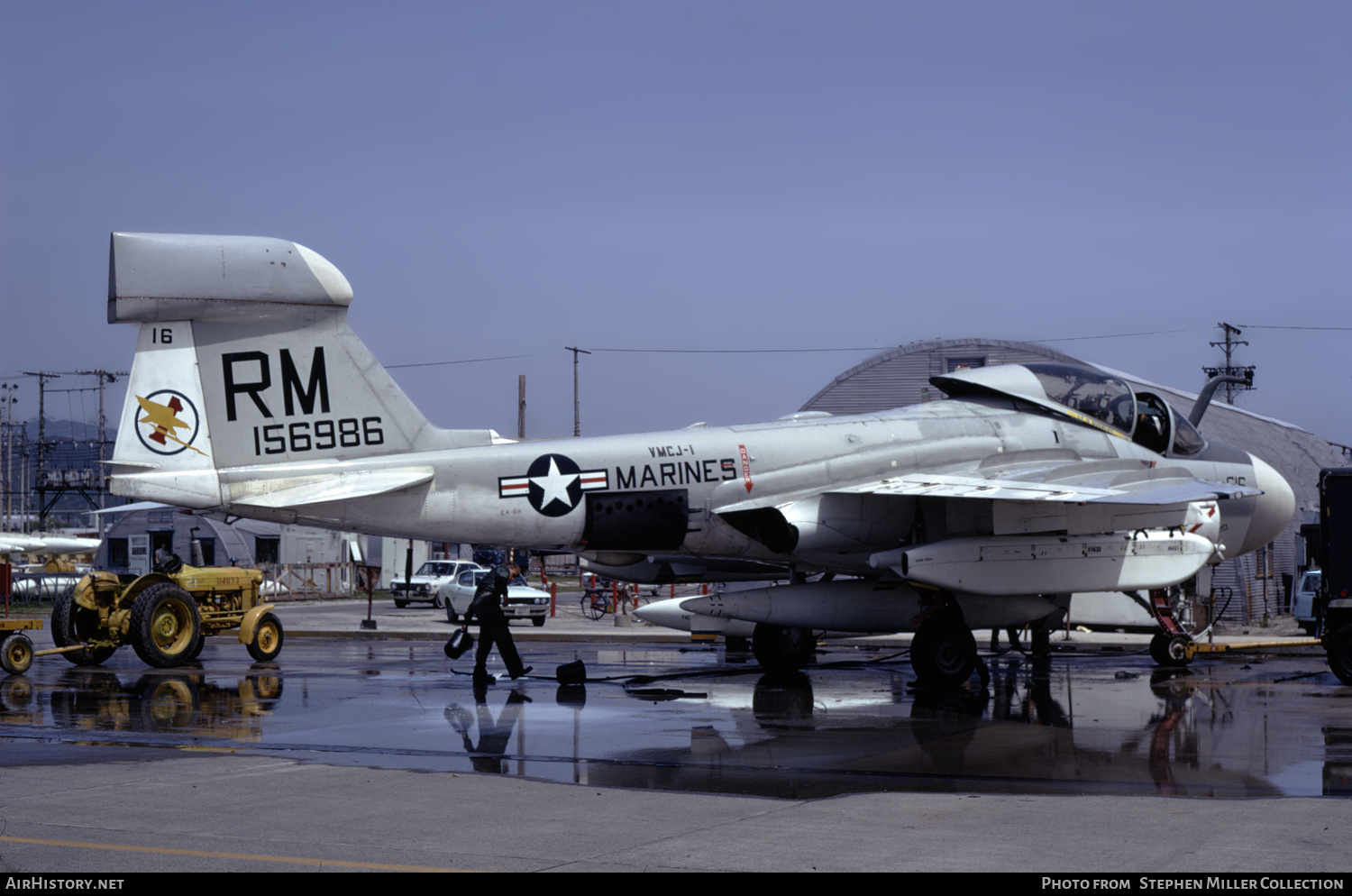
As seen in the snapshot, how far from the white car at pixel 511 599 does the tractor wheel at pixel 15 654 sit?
14.3 meters

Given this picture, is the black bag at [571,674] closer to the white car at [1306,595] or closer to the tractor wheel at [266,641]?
the tractor wheel at [266,641]

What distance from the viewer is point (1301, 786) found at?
8633mm

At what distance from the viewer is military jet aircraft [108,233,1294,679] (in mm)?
13914

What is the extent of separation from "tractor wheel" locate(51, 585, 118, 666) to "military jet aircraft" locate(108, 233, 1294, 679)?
21.7 ft

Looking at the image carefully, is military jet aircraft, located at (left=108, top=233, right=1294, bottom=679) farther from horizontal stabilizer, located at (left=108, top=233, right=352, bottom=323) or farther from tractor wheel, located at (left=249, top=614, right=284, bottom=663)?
tractor wheel, located at (left=249, top=614, right=284, bottom=663)

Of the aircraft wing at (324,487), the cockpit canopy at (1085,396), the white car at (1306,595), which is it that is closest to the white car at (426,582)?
the white car at (1306,595)

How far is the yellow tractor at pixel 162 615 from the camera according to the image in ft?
59.3

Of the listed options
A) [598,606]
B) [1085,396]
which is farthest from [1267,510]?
[598,606]

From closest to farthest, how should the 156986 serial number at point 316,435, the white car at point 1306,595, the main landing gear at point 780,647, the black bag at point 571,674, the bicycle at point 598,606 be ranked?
the 156986 serial number at point 316,435, the black bag at point 571,674, the main landing gear at point 780,647, the white car at point 1306,595, the bicycle at point 598,606

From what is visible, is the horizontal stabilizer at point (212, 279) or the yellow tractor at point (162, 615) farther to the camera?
the yellow tractor at point (162, 615)

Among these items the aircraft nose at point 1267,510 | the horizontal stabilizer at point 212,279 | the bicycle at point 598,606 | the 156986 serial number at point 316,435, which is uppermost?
the horizontal stabilizer at point 212,279

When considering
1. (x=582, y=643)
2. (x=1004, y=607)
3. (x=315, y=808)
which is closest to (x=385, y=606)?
(x=582, y=643)

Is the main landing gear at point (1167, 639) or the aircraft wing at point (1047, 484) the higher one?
the aircraft wing at point (1047, 484)

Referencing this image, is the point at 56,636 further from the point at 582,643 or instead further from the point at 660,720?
the point at 660,720
